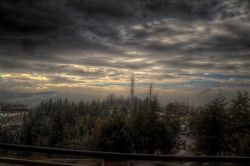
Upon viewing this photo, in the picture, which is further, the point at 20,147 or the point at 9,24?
the point at 9,24

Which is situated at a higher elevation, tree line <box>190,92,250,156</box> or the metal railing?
the metal railing

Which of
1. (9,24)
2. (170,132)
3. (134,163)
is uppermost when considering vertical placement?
(9,24)

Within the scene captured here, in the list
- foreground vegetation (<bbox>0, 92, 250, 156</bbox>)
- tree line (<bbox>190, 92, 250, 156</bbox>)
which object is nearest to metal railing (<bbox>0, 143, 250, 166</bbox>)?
foreground vegetation (<bbox>0, 92, 250, 156</bbox>)

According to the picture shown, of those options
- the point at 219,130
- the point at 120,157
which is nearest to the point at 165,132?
the point at 219,130

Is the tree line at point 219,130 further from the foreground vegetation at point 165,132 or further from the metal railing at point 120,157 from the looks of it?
the metal railing at point 120,157

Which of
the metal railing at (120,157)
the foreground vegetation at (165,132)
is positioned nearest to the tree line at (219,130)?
the foreground vegetation at (165,132)

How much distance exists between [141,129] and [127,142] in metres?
5.35

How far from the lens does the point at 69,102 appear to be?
81438 millimetres

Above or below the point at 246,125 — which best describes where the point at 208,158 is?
above

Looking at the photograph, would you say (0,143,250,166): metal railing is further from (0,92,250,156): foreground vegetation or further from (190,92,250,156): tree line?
(190,92,250,156): tree line

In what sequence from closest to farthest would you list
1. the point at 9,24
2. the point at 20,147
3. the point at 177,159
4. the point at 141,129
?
the point at 177,159
the point at 20,147
the point at 9,24
the point at 141,129

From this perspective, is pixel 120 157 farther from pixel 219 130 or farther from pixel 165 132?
pixel 165 132

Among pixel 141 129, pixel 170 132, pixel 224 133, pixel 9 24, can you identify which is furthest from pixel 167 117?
pixel 9 24

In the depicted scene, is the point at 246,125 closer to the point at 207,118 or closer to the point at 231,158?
the point at 207,118
